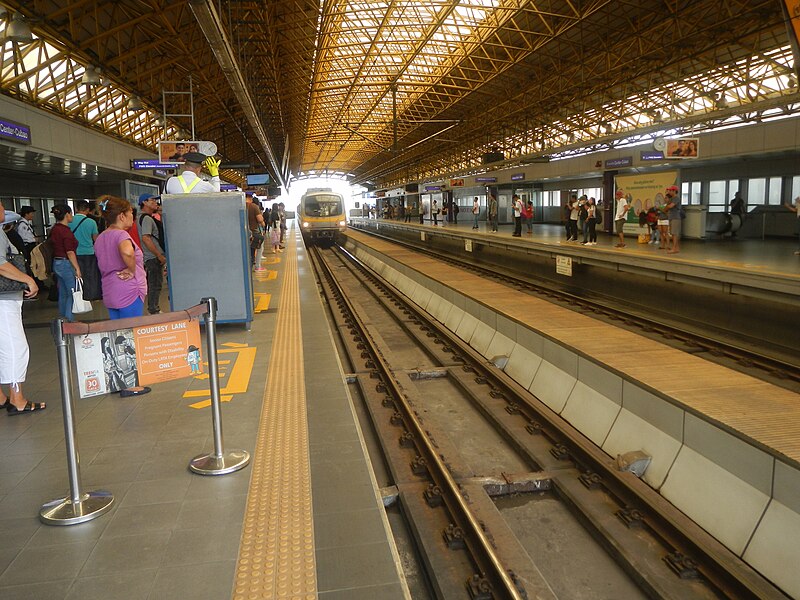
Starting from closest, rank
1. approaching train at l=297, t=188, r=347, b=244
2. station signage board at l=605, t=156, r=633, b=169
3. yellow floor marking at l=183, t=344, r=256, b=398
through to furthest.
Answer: yellow floor marking at l=183, t=344, r=256, b=398, station signage board at l=605, t=156, r=633, b=169, approaching train at l=297, t=188, r=347, b=244

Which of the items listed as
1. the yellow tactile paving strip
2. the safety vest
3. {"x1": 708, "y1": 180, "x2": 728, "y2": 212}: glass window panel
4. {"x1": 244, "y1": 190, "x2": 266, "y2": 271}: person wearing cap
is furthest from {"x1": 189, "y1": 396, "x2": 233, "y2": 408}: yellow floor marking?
{"x1": 708, "y1": 180, "x2": 728, "y2": 212}: glass window panel

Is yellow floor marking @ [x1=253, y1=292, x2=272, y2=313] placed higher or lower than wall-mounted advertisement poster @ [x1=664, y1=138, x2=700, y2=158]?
lower

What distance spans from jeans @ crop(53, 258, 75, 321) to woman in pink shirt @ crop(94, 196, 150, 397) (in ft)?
7.48

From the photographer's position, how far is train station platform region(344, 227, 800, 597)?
13.6 feet

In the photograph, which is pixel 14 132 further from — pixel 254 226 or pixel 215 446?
pixel 215 446

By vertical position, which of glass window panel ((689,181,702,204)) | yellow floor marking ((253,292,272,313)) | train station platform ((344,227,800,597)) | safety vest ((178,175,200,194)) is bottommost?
train station platform ((344,227,800,597))

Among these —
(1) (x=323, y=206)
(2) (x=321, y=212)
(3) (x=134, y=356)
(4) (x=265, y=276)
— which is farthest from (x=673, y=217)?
(2) (x=321, y=212)

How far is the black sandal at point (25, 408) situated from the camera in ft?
17.8

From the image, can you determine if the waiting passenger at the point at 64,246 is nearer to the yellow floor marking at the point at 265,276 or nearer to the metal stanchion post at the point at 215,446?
the metal stanchion post at the point at 215,446

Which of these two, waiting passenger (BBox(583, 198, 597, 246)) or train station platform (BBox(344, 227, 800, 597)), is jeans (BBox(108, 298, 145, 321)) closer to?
train station platform (BBox(344, 227, 800, 597))

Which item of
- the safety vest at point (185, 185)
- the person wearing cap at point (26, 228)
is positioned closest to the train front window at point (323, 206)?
the person wearing cap at point (26, 228)

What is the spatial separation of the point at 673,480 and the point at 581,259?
12.0 metres

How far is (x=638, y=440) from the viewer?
5758 mm

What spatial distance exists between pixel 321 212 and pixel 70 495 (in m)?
33.1
